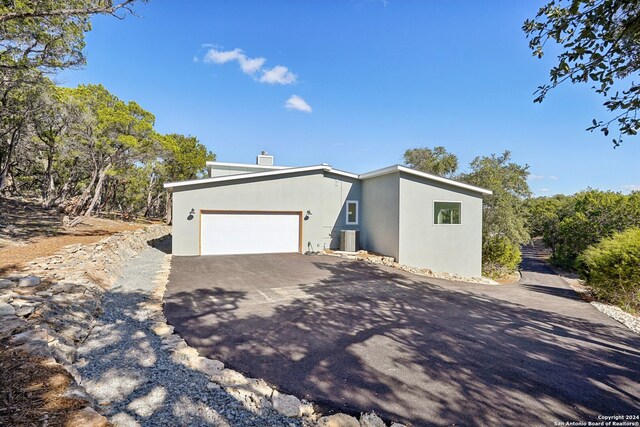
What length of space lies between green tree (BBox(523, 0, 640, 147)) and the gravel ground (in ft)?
15.5

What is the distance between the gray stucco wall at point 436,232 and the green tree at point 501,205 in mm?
5529

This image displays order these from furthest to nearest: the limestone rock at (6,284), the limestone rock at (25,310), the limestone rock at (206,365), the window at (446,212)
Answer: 1. the window at (446,212)
2. the limestone rock at (6,284)
3. the limestone rock at (25,310)
4. the limestone rock at (206,365)

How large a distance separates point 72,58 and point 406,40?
1182 centimetres

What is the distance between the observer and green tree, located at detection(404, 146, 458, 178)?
853 inches

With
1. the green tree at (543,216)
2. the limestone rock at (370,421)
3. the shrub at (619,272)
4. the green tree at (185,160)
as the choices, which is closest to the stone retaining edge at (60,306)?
the limestone rock at (370,421)

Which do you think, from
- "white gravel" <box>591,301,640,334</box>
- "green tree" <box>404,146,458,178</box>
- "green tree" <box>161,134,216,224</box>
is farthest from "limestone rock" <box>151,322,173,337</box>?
"green tree" <box>161,134,216,224</box>

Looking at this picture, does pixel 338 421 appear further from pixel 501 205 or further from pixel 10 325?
pixel 501 205

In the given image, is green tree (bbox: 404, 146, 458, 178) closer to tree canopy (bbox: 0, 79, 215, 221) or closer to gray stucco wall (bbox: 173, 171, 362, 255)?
gray stucco wall (bbox: 173, 171, 362, 255)

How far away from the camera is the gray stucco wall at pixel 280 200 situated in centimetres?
1136

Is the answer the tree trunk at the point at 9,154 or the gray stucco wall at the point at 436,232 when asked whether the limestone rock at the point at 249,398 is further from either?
the tree trunk at the point at 9,154

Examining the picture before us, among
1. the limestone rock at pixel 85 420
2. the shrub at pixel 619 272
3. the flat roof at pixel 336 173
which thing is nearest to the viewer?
the limestone rock at pixel 85 420

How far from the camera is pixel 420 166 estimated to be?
891 inches

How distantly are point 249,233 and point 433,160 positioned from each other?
659 inches

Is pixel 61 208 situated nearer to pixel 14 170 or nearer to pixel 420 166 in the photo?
pixel 14 170
